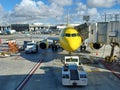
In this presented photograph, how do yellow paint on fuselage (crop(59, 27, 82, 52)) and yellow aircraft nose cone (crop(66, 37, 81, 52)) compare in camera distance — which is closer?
yellow aircraft nose cone (crop(66, 37, 81, 52))

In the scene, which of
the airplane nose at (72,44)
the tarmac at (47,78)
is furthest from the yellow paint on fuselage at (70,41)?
the tarmac at (47,78)

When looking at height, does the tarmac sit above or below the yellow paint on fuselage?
below

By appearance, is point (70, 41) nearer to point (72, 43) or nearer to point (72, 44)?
point (72, 43)

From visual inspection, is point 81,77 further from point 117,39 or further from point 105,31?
point 105,31

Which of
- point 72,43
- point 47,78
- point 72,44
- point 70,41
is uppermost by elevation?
point 70,41

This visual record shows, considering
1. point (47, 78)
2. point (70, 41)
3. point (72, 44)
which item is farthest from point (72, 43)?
point (47, 78)

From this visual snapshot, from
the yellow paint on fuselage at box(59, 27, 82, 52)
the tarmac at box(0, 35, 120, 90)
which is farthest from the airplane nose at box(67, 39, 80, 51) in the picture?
the tarmac at box(0, 35, 120, 90)

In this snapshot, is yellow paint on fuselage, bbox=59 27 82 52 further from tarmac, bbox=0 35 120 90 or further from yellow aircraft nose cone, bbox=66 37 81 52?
tarmac, bbox=0 35 120 90

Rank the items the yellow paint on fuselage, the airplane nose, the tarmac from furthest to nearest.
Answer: the yellow paint on fuselage → the airplane nose → the tarmac

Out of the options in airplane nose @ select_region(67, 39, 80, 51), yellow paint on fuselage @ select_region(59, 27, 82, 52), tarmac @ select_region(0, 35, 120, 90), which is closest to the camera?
tarmac @ select_region(0, 35, 120, 90)

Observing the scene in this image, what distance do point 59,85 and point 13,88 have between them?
4.01m

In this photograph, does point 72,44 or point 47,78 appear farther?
point 72,44

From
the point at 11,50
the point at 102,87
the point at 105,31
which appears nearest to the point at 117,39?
the point at 105,31

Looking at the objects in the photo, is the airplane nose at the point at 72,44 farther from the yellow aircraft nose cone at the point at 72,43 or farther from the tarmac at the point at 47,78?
the tarmac at the point at 47,78
